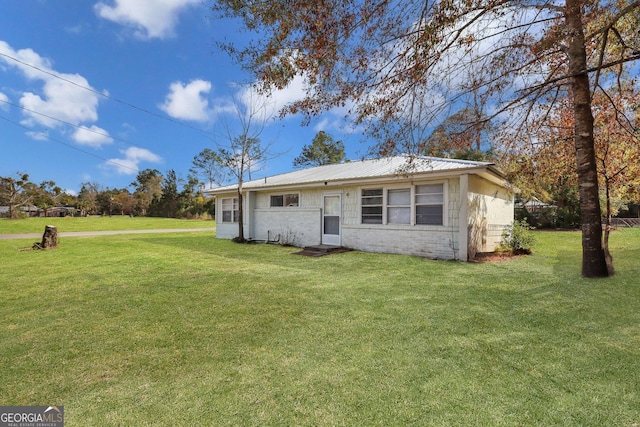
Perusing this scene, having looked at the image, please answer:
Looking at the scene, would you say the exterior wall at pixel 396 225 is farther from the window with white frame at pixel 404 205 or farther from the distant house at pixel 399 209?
the window with white frame at pixel 404 205

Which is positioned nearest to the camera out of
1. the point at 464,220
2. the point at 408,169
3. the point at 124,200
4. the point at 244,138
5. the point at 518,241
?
the point at 408,169

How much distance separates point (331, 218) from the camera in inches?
457

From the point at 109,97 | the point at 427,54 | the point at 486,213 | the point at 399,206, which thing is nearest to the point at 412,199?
the point at 399,206

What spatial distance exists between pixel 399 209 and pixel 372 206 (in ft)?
3.36

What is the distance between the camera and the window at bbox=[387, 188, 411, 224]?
9591 mm

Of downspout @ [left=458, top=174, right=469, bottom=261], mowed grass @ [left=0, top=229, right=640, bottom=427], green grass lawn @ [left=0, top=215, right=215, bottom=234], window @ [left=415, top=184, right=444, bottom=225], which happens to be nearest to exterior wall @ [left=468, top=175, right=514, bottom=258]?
downspout @ [left=458, top=174, right=469, bottom=261]

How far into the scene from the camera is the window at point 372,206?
10.2 m

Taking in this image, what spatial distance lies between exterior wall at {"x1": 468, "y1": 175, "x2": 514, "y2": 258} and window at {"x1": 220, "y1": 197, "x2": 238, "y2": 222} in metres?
11.3

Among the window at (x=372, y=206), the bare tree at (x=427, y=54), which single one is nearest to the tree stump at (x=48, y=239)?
the bare tree at (x=427, y=54)

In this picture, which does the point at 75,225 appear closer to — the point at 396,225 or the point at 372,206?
the point at 372,206

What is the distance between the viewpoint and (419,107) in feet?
16.7

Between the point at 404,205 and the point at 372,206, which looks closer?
the point at 404,205

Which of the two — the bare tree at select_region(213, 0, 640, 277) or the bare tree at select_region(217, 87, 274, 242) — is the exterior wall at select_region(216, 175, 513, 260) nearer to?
the bare tree at select_region(217, 87, 274, 242)

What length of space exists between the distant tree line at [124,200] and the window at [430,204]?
110ft
